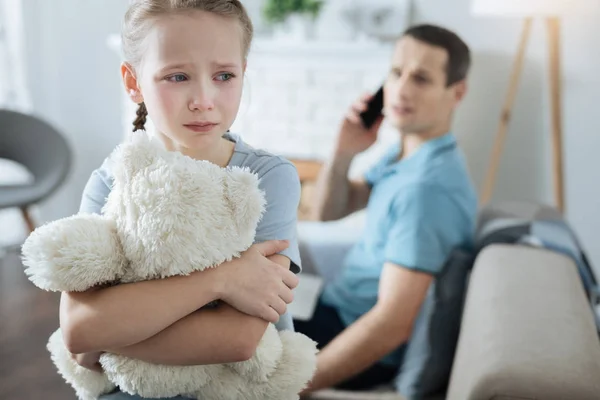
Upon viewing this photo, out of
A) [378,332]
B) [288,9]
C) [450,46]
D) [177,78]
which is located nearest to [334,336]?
[378,332]

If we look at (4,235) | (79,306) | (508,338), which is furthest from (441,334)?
(4,235)

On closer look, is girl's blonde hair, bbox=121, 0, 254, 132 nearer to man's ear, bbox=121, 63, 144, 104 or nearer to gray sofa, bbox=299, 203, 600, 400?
man's ear, bbox=121, 63, 144, 104

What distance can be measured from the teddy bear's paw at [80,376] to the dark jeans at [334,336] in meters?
0.56

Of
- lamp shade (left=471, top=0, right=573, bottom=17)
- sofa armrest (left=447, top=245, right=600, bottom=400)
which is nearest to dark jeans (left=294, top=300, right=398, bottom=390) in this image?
sofa armrest (left=447, top=245, right=600, bottom=400)

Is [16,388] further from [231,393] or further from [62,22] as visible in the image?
[62,22]

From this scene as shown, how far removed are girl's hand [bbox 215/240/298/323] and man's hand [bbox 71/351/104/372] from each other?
13 centimetres

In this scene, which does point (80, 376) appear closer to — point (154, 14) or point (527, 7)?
point (154, 14)

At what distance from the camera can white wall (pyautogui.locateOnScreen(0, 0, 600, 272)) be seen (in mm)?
2355

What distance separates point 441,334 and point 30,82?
247 centimetres

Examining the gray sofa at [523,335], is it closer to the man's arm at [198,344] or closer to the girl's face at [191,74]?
the man's arm at [198,344]

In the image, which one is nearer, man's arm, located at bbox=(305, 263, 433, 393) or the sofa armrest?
the sofa armrest

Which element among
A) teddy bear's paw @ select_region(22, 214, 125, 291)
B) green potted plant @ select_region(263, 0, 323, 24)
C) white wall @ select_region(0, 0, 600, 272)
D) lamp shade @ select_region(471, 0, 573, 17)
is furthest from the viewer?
green potted plant @ select_region(263, 0, 323, 24)

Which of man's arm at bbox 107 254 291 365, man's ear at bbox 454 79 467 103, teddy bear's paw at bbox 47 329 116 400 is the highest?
man's ear at bbox 454 79 467 103

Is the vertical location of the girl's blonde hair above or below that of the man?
above
